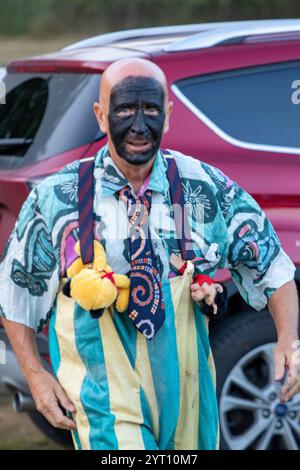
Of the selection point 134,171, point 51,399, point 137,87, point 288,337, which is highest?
point 137,87

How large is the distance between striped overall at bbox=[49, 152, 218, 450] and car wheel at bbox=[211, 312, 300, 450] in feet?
4.87

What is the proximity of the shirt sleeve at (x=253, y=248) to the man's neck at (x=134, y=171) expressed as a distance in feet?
0.82

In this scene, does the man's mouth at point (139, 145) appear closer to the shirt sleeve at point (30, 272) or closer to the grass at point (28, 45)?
the shirt sleeve at point (30, 272)

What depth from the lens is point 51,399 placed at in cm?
343

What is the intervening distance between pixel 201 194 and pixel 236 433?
189 centimetres

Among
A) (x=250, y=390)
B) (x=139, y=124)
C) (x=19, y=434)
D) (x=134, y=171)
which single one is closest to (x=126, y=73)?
(x=139, y=124)

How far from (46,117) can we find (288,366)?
2.10 meters

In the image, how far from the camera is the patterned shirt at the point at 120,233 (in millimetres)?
3422

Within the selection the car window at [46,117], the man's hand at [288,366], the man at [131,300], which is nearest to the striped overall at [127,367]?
the man at [131,300]

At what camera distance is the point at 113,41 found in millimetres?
5742

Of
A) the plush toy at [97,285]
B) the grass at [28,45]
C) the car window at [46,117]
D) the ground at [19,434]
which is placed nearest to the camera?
the plush toy at [97,285]

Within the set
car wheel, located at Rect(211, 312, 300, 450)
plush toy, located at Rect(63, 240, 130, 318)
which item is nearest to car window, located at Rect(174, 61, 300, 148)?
car wheel, located at Rect(211, 312, 300, 450)

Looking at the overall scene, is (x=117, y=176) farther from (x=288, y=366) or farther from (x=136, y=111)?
(x=288, y=366)
